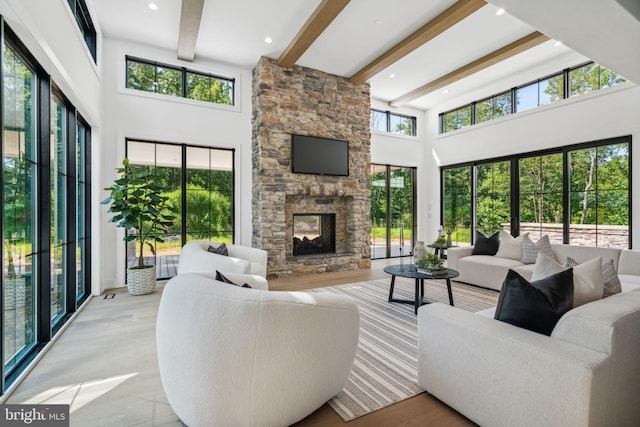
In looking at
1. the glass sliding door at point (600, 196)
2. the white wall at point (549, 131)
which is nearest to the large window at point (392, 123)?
the white wall at point (549, 131)

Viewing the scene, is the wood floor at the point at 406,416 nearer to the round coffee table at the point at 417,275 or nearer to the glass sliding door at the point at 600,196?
the round coffee table at the point at 417,275

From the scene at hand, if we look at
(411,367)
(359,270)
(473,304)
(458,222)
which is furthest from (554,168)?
(411,367)

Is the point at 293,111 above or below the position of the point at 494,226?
above

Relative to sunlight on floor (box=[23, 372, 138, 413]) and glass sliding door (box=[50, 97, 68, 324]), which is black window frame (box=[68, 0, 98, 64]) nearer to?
glass sliding door (box=[50, 97, 68, 324])

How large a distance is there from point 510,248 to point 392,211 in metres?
3.07

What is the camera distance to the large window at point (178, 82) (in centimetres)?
497

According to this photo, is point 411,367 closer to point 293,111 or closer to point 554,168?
point 293,111

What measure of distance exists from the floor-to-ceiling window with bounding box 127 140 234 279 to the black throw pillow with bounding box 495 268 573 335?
475cm

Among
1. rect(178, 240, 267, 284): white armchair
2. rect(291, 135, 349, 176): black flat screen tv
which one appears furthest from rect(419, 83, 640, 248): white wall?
rect(178, 240, 267, 284): white armchair

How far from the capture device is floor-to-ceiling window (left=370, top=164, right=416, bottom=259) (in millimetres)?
7344

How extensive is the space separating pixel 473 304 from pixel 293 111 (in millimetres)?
4237

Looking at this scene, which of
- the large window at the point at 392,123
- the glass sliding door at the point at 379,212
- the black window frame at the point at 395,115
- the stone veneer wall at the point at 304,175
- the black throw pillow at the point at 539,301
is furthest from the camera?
the black window frame at the point at 395,115

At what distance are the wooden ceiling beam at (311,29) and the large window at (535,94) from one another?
379 cm

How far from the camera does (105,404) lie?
1901 mm
